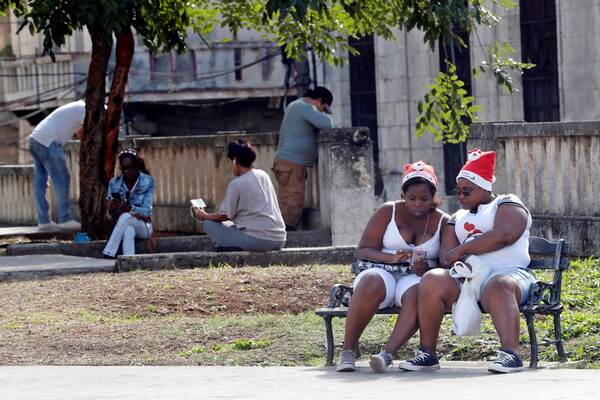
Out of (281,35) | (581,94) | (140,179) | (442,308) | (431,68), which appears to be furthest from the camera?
(431,68)

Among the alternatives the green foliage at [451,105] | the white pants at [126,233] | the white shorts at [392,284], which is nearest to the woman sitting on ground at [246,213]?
the white pants at [126,233]

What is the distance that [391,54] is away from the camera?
2672cm

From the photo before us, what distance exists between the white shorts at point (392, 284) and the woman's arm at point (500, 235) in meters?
0.29

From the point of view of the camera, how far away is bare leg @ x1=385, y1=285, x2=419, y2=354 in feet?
24.5

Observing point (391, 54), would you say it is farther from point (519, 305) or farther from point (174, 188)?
point (519, 305)

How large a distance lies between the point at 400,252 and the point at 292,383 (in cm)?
125

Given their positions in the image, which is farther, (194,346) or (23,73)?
(23,73)

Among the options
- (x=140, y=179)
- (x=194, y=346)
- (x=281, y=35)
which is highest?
(x=281, y=35)

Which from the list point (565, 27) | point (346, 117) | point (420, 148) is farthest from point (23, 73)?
point (565, 27)

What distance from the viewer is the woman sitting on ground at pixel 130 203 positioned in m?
13.9

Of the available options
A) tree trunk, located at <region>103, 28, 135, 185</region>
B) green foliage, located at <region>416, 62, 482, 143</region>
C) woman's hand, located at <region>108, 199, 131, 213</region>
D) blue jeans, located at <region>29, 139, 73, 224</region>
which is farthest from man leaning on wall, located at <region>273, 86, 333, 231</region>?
blue jeans, located at <region>29, 139, 73, 224</region>

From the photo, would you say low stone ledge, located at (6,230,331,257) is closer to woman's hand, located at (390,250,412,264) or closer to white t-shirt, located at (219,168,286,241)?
white t-shirt, located at (219,168,286,241)

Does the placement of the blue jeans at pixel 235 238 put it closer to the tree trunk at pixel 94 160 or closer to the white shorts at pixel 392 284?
the tree trunk at pixel 94 160

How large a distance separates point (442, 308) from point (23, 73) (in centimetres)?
2654
